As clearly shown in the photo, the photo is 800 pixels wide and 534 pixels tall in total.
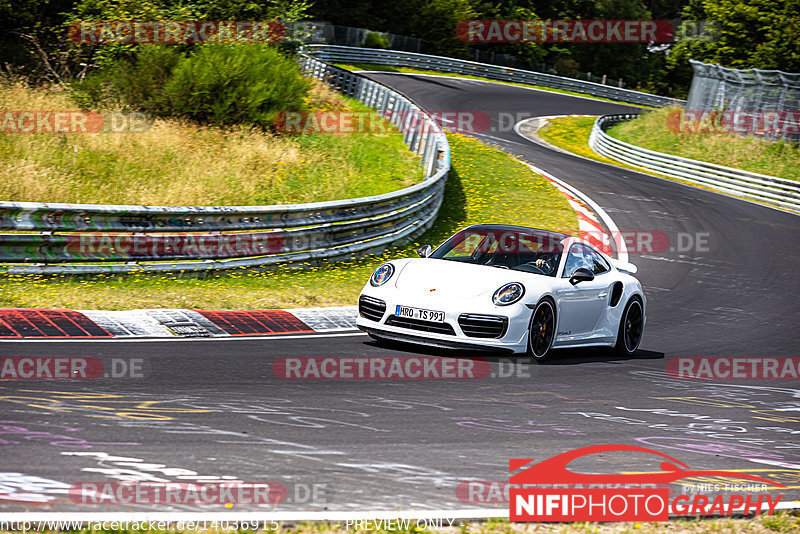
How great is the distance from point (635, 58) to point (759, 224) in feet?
184

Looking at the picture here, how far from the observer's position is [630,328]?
35.1 ft

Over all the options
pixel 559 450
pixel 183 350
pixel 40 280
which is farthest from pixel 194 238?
pixel 559 450

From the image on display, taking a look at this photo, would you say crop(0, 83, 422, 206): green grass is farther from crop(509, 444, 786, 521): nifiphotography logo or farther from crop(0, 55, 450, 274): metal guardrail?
crop(509, 444, 786, 521): nifiphotography logo

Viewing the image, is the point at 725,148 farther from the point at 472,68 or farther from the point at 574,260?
the point at 574,260

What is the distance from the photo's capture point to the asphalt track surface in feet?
16.2

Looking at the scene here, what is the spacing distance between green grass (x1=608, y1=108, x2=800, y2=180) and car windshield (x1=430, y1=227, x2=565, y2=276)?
22.0m

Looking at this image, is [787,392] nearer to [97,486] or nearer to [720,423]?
[720,423]

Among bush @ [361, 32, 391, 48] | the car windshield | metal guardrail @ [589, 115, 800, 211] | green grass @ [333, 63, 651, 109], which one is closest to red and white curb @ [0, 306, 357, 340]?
the car windshield

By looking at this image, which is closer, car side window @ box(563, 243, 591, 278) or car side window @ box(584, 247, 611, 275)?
car side window @ box(563, 243, 591, 278)

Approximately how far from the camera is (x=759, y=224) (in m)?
22.6

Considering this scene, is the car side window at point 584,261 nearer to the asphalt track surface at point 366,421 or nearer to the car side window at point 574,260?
the car side window at point 574,260

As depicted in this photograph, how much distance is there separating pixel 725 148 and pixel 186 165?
22.0 meters

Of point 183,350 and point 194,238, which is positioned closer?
point 183,350

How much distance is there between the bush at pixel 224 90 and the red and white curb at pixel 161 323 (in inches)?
445
